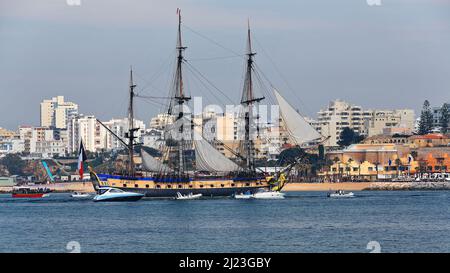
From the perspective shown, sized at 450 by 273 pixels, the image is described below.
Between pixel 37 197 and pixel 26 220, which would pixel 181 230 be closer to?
pixel 26 220

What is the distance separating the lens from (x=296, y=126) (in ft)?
282

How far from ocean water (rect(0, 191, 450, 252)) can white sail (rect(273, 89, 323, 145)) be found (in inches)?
727

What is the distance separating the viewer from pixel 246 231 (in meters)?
45.6

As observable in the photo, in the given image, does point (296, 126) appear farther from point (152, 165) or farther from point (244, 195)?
point (152, 165)

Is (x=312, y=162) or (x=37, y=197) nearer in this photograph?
(x=37, y=197)

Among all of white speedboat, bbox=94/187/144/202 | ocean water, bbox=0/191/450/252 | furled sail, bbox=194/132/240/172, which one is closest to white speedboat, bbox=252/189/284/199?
furled sail, bbox=194/132/240/172

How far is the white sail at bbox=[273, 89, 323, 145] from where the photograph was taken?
3371 inches

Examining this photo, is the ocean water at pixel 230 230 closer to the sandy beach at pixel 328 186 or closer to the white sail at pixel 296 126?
the white sail at pixel 296 126

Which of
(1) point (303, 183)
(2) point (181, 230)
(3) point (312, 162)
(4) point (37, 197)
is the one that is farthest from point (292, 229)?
(3) point (312, 162)

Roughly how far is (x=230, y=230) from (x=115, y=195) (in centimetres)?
4090

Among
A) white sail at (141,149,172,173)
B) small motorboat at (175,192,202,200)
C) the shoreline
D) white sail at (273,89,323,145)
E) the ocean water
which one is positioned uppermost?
white sail at (273,89,323,145)

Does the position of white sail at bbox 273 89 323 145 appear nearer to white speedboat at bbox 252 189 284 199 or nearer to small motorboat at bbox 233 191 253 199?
white speedboat at bbox 252 189 284 199
